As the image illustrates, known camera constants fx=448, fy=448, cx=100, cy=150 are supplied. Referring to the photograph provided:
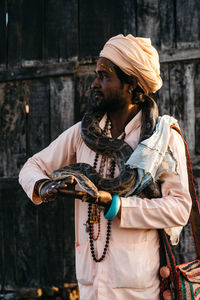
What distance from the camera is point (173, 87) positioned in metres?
4.77

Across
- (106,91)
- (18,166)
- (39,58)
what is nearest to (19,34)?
(39,58)

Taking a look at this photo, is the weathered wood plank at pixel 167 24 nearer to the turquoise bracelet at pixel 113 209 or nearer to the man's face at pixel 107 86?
the man's face at pixel 107 86

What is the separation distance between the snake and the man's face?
17 centimetres

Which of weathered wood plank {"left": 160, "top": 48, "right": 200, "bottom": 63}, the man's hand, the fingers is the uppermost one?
weathered wood plank {"left": 160, "top": 48, "right": 200, "bottom": 63}

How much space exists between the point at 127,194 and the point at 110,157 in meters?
0.31

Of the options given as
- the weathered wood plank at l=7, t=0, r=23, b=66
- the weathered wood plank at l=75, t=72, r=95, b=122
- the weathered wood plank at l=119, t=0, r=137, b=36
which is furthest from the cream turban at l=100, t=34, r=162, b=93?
the weathered wood plank at l=7, t=0, r=23, b=66

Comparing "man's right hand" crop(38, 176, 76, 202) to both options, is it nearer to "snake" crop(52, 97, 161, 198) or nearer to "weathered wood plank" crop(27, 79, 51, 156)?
"snake" crop(52, 97, 161, 198)

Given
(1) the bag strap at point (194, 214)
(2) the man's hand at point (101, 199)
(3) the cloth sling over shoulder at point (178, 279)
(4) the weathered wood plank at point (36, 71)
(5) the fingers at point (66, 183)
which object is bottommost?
(3) the cloth sling over shoulder at point (178, 279)

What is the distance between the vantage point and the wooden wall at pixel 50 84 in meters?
4.81

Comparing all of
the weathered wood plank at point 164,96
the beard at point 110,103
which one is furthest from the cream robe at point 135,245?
the weathered wood plank at point 164,96

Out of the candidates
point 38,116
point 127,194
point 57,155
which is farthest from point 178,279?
point 38,116

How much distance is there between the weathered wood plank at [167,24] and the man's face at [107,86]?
2004 millimetres

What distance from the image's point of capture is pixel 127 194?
9.00 feet

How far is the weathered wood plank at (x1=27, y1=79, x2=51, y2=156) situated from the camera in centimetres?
539
